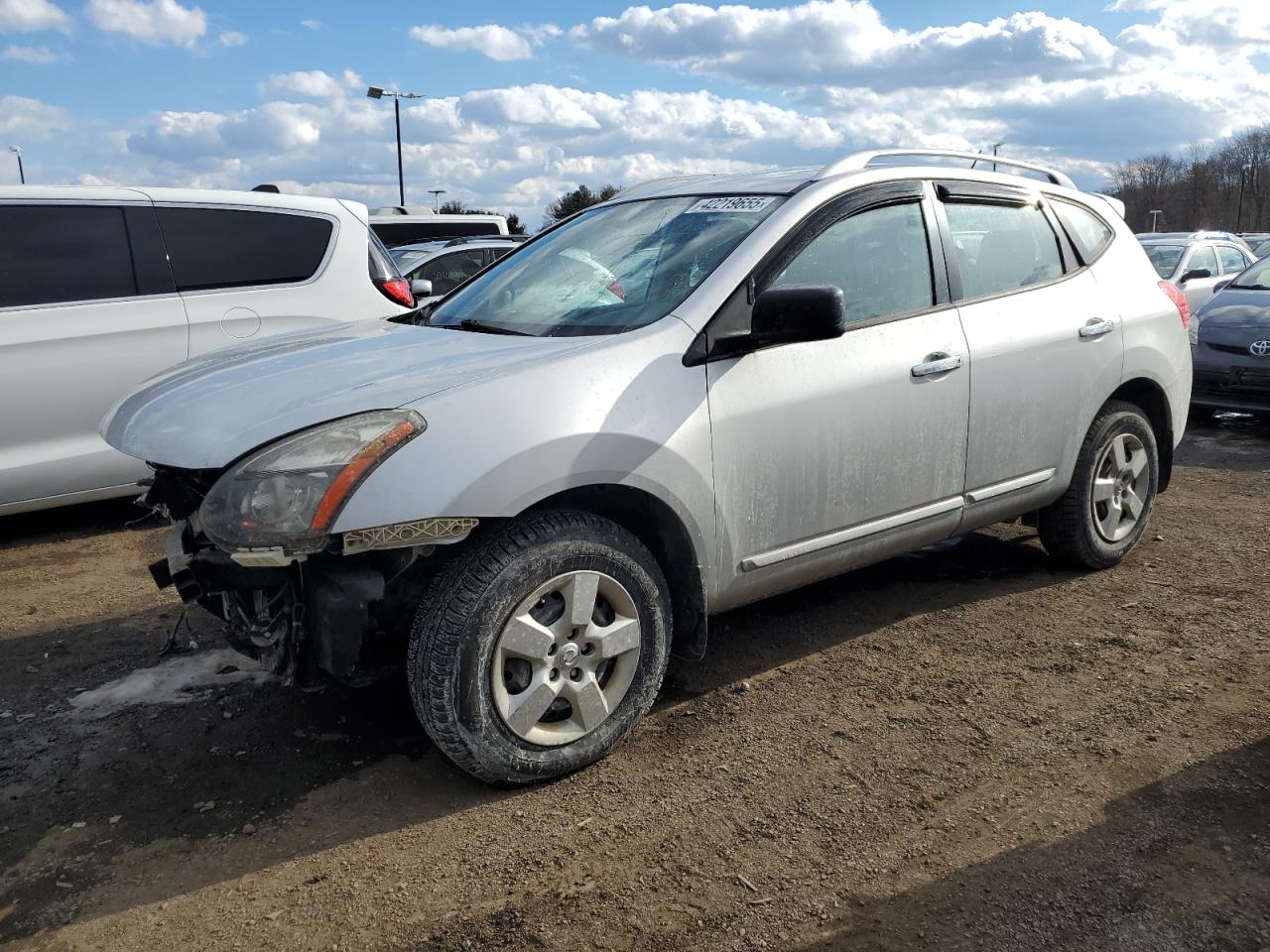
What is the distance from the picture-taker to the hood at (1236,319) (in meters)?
8.30

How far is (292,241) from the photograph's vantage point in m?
6.41

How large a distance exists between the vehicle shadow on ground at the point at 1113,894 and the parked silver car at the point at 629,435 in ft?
3.39

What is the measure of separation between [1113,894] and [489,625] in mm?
1644

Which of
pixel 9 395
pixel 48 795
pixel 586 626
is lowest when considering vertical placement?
pixel 48 795

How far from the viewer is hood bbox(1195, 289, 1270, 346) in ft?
27.2

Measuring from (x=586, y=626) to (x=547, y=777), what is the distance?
451mm

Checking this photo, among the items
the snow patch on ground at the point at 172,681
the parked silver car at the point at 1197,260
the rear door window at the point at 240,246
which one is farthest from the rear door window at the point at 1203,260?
the snow patch on ground at the point at 172,681

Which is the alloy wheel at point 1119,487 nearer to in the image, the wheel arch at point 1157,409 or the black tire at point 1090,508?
the black tire at point 1090,508

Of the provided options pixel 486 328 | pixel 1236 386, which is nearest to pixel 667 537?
pixel 486 328

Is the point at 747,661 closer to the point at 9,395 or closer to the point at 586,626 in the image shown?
the point at 586,626

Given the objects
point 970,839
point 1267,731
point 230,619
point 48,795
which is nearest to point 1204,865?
point 970,839

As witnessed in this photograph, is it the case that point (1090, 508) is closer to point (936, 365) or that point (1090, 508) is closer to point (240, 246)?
point (936, 365)

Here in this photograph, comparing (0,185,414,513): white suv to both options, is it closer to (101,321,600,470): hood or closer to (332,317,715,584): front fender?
(101,321,600,470): hood

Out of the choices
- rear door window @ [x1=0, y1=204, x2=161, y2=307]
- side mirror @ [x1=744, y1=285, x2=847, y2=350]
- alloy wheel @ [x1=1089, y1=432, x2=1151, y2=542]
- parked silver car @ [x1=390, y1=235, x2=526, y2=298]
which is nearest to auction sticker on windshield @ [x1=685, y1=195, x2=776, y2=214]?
side mirror @ [x1=744, y1=285, x2=847, y2=350]
